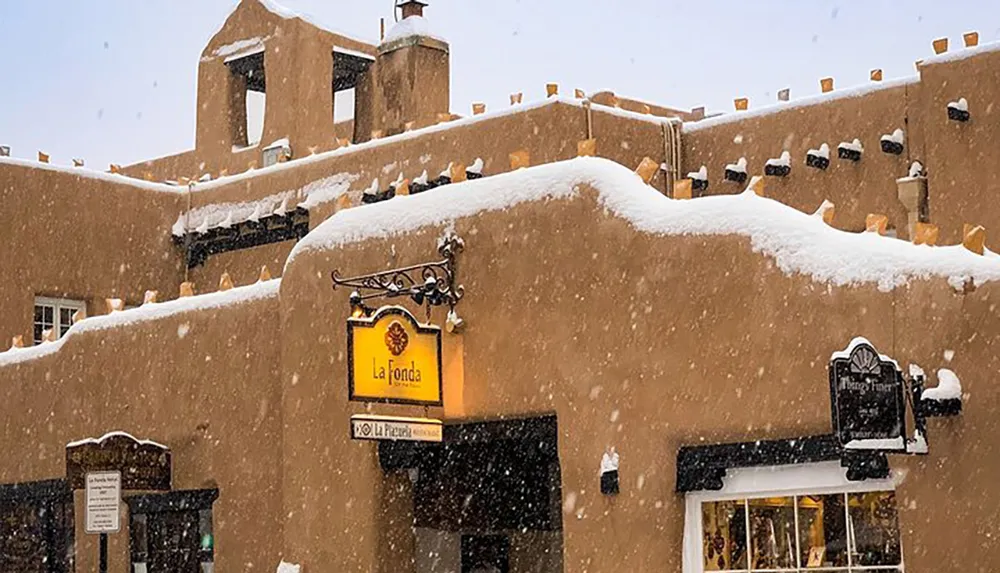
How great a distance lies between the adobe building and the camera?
539 inches

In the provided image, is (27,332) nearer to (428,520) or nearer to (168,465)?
(168,465)

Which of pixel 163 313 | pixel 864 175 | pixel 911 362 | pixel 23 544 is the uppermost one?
pixel 864 175

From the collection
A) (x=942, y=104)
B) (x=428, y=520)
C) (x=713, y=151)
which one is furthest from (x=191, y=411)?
(x=942, y=104)

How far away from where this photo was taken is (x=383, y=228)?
17.3 m

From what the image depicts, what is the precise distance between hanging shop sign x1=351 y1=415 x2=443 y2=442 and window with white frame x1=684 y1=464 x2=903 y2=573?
9.02 ft

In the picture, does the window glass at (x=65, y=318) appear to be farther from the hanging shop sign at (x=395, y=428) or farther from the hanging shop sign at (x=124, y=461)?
the hanging shop sign at (x=395, y=428)

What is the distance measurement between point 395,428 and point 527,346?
1417mm

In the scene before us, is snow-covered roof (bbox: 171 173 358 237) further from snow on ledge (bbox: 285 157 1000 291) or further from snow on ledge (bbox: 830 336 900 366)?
snow on ledge (bbox: 830 336 900 366)

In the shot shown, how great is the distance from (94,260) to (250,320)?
22.6 feet

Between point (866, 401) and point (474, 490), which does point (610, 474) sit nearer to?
point (866, 401)

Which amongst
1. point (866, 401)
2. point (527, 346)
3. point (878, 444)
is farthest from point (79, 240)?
point (878, 444)

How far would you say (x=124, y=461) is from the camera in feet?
64.3

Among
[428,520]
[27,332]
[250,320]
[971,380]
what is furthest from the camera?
[27,332]

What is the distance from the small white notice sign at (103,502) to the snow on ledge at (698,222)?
307 centimetres
